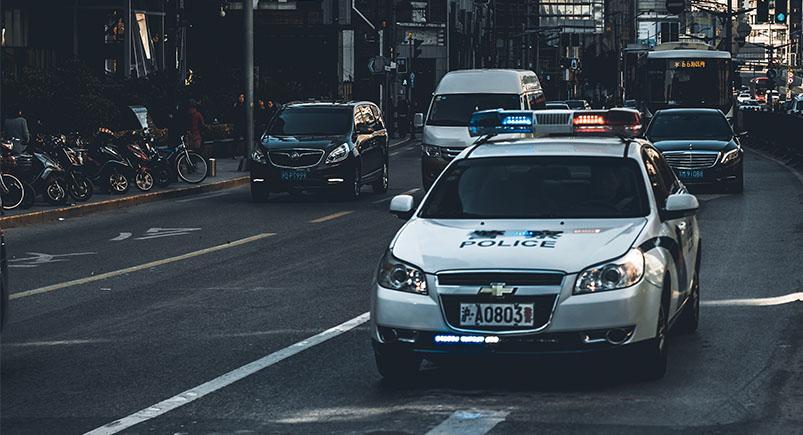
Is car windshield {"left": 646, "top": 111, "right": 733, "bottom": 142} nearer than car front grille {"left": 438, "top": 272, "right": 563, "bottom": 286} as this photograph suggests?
No

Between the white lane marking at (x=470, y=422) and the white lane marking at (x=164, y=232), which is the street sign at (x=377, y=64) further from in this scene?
the white lane marking at (x=470, y=422)

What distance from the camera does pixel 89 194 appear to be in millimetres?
27688

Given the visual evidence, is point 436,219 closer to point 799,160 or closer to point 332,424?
point 332,424

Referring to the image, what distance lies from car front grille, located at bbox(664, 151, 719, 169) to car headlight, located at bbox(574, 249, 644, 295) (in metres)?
20.5

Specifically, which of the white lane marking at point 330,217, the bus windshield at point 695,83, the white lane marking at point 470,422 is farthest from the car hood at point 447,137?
the bus windshield at point 695,83

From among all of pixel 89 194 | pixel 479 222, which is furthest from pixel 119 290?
pixel 89 194

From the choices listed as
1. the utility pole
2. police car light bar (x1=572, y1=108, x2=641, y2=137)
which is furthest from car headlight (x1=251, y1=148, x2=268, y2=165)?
police car light bar (x1=572, y1=108, x2=641, y2=137)

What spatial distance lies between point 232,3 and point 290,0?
2.74 m

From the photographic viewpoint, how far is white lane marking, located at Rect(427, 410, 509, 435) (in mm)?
8477

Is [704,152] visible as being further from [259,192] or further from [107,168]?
[107,168]

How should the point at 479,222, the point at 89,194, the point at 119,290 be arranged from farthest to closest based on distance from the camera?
the point at 89,194 → the point at 119,290 → the point at 479,222

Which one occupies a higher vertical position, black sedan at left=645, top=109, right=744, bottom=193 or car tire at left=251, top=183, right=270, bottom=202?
black sedan at left=645, top=109, right=744, bottom=193

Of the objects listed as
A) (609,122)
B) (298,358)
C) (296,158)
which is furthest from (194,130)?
(298,358)

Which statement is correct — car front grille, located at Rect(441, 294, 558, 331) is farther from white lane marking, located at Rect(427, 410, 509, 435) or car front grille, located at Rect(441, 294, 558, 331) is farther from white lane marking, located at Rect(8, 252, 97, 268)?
white lane marking, located at Rect(8, 252, 97, 268)
